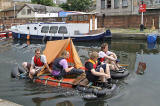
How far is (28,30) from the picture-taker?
99.7ft

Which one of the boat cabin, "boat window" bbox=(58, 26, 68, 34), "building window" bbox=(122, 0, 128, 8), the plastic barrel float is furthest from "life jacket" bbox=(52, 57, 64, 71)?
"building window" bbox=(122, 0, 128, 8)

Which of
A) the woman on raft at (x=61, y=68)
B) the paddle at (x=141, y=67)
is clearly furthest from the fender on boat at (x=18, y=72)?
the paddle at (x=141, y=67)

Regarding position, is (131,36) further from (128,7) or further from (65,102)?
(65,102)

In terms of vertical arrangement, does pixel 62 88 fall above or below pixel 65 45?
below

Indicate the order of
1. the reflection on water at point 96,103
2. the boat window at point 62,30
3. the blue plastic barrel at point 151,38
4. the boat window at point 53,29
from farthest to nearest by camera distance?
1. the boat window at point 53,29
2. the boat window at point 62,30
3. the blue plastic barrel at point 151,38
4. the reflection on water at point 96,103

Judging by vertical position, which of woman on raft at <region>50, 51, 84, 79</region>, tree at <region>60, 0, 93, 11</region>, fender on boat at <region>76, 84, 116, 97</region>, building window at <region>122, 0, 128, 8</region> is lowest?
fender on boat at <region>76, 84, 116, 97</region>

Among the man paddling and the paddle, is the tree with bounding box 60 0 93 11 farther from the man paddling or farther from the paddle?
the man paddling

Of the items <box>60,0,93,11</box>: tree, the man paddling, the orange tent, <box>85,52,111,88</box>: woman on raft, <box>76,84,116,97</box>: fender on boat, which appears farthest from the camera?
<box>60,0,93,11</box>: tree

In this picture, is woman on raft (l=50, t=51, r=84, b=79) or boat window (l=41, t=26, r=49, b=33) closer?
woman on raft (l=50, t=51, r=84, b=79)

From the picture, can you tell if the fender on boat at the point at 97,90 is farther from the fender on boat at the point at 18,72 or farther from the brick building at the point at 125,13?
the brick building at the point at 125,13

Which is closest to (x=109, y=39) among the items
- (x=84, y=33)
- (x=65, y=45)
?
(x=84, y=33)

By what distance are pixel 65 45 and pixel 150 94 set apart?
4774 millimetres

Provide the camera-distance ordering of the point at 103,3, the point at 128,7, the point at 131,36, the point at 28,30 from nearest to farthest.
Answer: the point at 131,36 < the point at 28,30 < the point at 128,7 < the point at 103,3

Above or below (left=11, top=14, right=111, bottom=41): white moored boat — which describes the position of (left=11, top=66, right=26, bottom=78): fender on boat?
below
